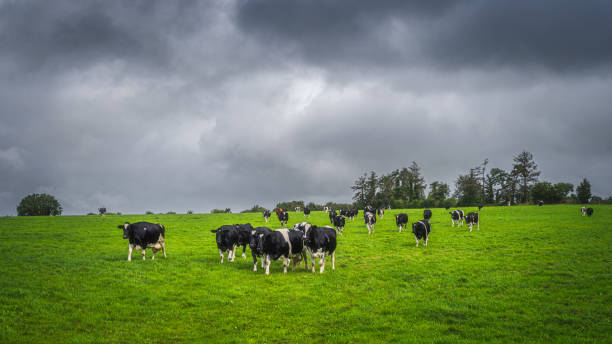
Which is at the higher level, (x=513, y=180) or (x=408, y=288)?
(x=513, y=180)

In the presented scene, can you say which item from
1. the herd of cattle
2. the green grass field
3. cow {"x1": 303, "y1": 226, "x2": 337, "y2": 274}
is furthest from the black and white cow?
cow {"x1": 303, "y1": 226, "x2": 337, "y2": 274}

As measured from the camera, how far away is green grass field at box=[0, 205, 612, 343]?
910 centimetres

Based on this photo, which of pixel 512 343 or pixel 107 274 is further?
pixel 107 274

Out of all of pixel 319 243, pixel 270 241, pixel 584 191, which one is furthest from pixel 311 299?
pixel 584 191

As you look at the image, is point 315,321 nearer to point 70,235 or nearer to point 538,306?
point 538,306

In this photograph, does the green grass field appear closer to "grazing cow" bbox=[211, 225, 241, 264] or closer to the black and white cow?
the black and white cow

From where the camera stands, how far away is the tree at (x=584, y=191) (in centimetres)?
9000

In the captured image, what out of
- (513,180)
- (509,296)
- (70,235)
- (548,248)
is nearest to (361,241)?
(548,248)

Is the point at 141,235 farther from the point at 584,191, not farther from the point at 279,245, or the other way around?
the point at 584,191

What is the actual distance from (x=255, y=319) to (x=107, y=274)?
8.45m

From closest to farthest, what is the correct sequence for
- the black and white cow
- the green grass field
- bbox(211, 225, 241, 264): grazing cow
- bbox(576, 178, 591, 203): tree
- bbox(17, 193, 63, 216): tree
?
the green grass field
the black and white cow
bbox(211, 225, 241, 264): grazing cow
bbox(17, 193, 63, 216): tree
bbox(576, 178, 591, 203): tree

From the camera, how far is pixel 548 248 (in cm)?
2153

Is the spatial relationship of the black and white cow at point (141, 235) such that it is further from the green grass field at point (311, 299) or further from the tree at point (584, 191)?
the tree at point (584, 191)

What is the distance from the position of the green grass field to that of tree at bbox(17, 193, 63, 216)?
241 ft
